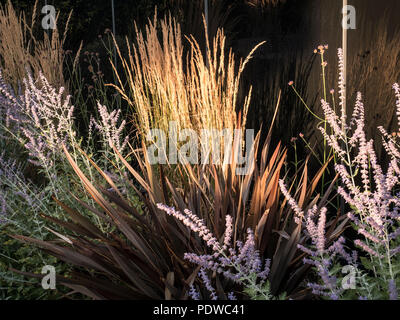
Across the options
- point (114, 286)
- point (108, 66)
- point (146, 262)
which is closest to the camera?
point (114, 286)

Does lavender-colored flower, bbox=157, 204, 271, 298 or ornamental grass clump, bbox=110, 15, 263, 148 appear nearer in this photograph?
lavender-colored flower, bbox=157, 204, 271, 298

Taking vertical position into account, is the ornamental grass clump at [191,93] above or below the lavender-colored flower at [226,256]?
above

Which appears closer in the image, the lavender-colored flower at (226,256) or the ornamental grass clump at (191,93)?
the lavender-colored flower at (226,256)

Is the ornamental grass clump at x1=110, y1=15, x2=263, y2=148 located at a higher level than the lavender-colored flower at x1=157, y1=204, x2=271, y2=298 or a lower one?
higher

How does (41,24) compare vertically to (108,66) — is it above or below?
above

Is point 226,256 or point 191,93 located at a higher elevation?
point 191,93

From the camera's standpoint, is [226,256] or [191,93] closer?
[226,256]

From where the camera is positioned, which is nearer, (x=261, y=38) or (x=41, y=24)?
(x=261, y=38)
